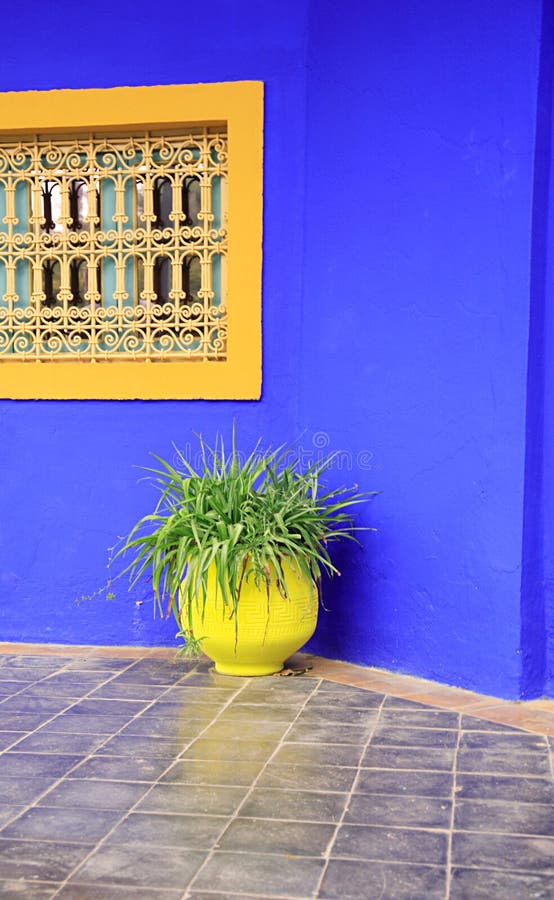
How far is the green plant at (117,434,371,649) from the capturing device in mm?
4586

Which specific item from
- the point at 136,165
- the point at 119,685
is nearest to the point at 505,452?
the point at 119,685

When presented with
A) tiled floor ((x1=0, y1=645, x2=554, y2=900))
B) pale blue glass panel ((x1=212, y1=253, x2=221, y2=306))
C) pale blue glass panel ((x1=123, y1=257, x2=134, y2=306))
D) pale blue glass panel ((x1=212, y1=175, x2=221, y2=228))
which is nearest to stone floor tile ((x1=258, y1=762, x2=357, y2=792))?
tiled floor ((x1=0, y1=645, x2=554, y2=900))

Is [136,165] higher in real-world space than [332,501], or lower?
higher

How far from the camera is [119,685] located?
476 centimetres

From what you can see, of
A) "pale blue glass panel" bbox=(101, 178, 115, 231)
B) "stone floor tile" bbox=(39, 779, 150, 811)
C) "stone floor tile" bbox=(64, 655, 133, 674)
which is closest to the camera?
"stone floor tile" bbox=(39, 779, 150, 811)

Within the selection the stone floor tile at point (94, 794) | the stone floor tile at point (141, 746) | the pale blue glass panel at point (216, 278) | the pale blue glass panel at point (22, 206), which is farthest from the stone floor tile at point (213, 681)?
the pale blue glass panel at point (22, 206)

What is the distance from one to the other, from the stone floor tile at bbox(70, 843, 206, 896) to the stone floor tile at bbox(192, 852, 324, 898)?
0.16 feet

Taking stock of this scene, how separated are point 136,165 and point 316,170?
3.32 feet

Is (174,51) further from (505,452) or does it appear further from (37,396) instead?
(505,452)

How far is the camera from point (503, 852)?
295 cm

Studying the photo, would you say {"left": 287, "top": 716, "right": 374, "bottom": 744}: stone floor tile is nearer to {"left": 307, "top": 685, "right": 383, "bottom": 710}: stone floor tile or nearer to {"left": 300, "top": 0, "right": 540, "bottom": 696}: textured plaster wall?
{"left": 307, "top": 685, "right": 383, "bottom": 710}: stone floor tile

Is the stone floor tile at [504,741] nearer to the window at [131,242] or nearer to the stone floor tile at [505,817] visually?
the stone floor tile at [505,817]

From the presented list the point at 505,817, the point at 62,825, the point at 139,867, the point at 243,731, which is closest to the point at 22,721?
the point at 243,731

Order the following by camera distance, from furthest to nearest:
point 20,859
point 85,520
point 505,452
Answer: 1. point 85,520
2. point 505,452
3. point 20,859
